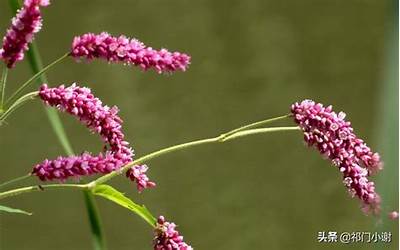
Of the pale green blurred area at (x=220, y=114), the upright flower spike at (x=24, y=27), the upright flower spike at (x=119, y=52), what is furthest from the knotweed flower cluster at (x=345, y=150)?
the pale green blurred area at (x=220, y=114)

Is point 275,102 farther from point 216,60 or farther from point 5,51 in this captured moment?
point 5,51

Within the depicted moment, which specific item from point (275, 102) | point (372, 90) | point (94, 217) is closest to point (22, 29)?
point (94, 217)

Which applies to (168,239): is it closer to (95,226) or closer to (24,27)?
(95,226)

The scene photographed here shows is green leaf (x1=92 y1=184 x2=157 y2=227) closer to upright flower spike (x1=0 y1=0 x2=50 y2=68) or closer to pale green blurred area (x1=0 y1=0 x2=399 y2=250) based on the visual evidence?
upright flower spike (x1=0 y1=0 x2=50 y2=68)

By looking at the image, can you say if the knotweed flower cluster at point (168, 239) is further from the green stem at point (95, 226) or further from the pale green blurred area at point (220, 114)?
the pale green blurred area at point (220, 114)

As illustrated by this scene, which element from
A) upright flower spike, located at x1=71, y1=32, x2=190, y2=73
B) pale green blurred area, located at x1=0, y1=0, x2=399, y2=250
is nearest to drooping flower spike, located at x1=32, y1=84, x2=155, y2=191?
upright flower spike, located at x1=71, y1=32, x2=190, y2=73
